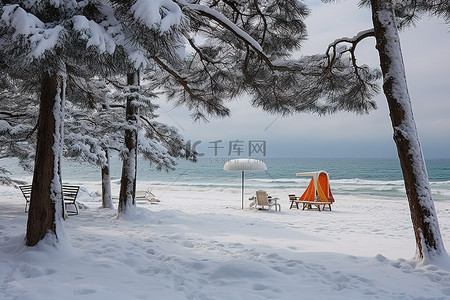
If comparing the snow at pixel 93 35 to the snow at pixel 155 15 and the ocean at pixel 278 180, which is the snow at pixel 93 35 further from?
the ocean at pixel 278 180

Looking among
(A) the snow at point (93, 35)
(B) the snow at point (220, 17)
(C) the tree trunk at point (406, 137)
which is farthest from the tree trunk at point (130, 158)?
(C) the tree trunk at point (406, 137)

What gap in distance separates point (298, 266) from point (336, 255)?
3.07 ft

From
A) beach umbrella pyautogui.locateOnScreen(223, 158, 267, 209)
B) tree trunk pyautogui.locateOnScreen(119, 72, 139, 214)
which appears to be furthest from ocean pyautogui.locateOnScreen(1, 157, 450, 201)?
beach umbrella pyautogui.locateOnScreen(223, 158, 267, 209)

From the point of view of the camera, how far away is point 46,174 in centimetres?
428

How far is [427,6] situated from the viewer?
5207mm

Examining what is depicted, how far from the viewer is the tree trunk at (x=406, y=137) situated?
13.8 feet

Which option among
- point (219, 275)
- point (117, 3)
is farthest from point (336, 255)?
point (117, 3)

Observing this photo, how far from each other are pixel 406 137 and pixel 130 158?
6540mm

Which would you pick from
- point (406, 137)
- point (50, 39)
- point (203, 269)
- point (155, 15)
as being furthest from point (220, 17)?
point (203, 269)

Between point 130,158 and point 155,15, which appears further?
→ point 130,158

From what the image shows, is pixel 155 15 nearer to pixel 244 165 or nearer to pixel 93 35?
pixel 93 35

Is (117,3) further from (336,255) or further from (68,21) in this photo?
(336,255)

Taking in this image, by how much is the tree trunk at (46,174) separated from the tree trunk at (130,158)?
389 centimetres

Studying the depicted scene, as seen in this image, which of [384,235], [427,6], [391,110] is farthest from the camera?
[384,235]
